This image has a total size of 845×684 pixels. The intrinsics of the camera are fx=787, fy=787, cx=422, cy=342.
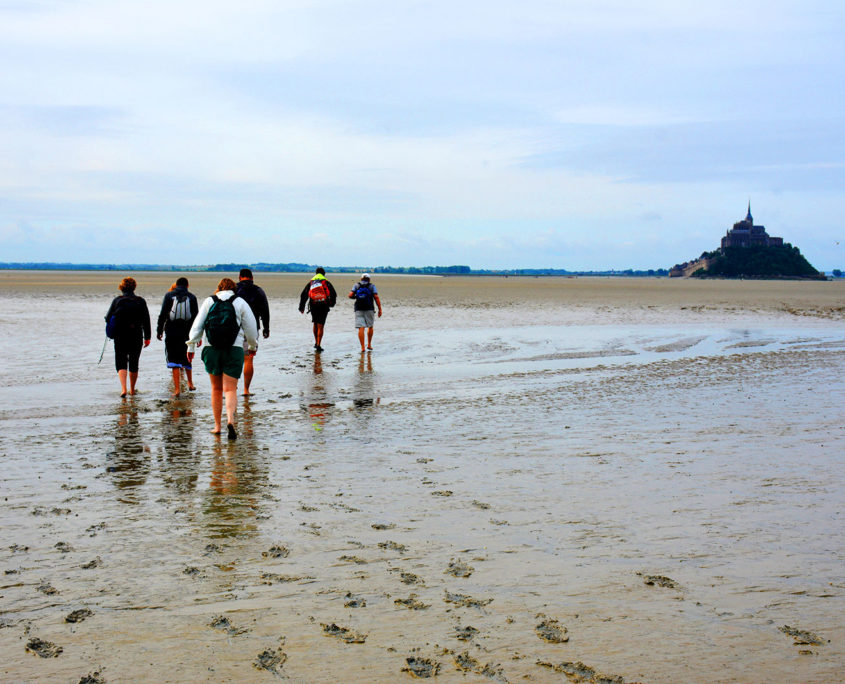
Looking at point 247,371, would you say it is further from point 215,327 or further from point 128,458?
point 128,458

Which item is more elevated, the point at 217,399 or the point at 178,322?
the point at 178,322

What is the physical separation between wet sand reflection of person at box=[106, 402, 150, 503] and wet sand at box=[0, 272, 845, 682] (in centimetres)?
6

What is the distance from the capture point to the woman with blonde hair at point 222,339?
9.39 metres

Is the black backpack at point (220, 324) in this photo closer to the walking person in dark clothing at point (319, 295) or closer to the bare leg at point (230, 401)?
the bare leg at point (230, 401)

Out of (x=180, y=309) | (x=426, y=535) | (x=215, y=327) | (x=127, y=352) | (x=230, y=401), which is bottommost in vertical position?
(x=426, y=535)

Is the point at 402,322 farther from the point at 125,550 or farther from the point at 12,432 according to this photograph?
the point at 125,550

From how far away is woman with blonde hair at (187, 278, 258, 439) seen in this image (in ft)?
30.8

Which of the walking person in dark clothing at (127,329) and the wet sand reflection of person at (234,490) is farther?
the walking person in dark clothing at (127,329)

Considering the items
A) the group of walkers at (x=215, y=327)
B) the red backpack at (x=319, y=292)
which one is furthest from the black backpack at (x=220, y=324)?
the red backpack at (x=319, y=292)

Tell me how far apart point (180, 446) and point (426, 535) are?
4.07 metres

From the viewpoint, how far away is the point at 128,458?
8062 millimetres

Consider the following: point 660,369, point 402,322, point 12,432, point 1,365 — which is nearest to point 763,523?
point 12,432

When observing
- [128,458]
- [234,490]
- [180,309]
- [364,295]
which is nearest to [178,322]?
[180,309]

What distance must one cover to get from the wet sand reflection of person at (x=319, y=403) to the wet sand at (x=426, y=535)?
77mm
